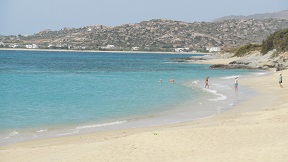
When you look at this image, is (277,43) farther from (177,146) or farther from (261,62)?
(177,146)

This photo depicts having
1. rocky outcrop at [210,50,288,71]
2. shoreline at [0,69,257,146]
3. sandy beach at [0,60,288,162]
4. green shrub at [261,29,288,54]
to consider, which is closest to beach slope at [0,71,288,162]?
sandy beach at [0,60,288,162]

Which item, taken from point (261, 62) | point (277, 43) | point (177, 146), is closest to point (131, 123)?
point (177, 146)

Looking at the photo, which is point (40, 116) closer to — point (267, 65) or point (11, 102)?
point (11, 102)

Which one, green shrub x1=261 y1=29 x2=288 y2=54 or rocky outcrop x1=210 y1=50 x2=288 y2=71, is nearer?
rocky outcrop x1=210 y1=50 x2=288 y2=71

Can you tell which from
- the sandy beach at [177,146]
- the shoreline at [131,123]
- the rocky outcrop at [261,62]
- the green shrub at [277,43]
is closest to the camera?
the sandy beach at [177,146]

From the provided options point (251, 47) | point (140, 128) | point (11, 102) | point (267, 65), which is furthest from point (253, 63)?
point (140, 128)

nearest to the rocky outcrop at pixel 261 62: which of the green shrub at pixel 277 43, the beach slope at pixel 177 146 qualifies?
the green shrub at pixel 277 43

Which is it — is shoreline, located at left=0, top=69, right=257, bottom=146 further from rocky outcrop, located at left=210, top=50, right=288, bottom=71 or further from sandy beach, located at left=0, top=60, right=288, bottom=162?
rocky outcrop, located at left=210, top=50, right=288, bottom=71

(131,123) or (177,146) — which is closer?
(177,146)

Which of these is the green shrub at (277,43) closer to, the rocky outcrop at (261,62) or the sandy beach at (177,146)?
the rocky outcrop at (261,62)

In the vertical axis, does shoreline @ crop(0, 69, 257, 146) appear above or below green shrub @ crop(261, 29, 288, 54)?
below

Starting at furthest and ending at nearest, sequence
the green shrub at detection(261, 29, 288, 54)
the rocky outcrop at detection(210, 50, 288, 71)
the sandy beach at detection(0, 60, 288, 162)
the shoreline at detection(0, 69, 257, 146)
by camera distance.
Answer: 1. the green shrub at detection(261, 29, 288, 54)
2. the rocky outcrop at detection(210, 50, 288, 71)
3. the shoreline at detection(0, 69, 257, 146)
4. the sandy beach at detection(0, 60, 288, 162)

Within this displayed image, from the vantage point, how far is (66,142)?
16016 mm

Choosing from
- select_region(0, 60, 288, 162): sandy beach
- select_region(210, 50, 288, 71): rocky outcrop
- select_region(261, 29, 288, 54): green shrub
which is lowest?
select_region(210, 50, 288, 71): rocky outcrop
